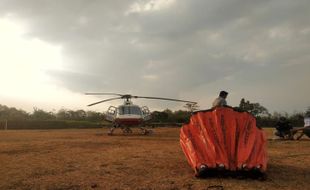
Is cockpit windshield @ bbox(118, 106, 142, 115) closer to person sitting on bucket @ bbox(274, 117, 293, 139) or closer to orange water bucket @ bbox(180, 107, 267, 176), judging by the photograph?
person sitting on bucket @ bbox(274, 117, 293, 139)

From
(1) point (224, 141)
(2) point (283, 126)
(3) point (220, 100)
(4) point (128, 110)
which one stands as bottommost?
(1) point (224, 141)

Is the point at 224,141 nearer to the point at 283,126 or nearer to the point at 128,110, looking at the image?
the point at 283,126

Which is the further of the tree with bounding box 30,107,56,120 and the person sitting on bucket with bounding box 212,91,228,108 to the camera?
the tree with bounding box 30,107,56,120

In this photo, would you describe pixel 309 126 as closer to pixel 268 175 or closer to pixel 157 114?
pixel 268 175

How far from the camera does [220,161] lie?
7.54 meters

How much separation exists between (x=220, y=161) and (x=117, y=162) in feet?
10.3

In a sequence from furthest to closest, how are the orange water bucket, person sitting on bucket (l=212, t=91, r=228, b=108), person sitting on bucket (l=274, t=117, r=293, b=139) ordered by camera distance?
person sitting on bucket (l=274, t=117, r=293, b=139) < person sitting on bucket (l=212, t=91, r=228, b=108) < the orange water bucket

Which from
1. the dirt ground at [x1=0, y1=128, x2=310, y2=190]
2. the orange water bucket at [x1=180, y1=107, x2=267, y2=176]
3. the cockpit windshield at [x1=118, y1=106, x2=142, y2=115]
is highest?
the cockpit windshield at [x1=118, y1=106, x2=142, y2=115]

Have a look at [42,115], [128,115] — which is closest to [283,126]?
[128,115]

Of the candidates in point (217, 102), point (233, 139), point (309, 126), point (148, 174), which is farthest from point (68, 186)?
point (309, 126)

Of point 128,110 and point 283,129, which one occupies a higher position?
point 128,110

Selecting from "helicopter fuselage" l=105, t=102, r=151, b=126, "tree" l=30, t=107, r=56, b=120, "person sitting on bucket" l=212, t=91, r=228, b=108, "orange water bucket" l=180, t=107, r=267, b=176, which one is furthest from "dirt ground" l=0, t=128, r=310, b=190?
"tree" l=30, t=107, r=56, b=120

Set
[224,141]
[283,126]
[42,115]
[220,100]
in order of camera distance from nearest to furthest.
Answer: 1. [224,141]
2. [220,100]
3. [283,126]
4. [42,115]

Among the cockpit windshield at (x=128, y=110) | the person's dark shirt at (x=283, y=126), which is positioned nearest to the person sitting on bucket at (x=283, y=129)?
the person's dark shirt at (x=283, y=126)
